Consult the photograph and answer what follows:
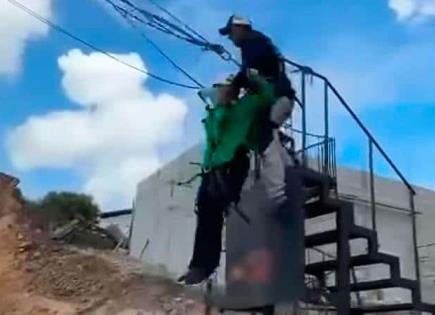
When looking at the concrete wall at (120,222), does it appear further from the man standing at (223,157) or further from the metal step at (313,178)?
the metal step at (313,178)

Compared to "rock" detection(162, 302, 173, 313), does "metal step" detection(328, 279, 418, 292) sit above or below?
above

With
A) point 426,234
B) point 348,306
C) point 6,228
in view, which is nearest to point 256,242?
point 348,306

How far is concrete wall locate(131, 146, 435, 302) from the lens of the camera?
43.0 ft

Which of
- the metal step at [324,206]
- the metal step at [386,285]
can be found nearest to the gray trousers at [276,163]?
the metal step at [324,206]

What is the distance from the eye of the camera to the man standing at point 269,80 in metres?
6.77

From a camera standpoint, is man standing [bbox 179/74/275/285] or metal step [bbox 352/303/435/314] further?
metal step [bbox 352/303/435/314]

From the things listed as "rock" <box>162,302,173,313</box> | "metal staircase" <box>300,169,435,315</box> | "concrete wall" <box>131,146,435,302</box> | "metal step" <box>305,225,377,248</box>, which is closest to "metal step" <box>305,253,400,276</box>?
"metal staircase" <box>300,169,435,315</box>

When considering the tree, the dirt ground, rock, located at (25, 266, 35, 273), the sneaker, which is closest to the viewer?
the sneaker

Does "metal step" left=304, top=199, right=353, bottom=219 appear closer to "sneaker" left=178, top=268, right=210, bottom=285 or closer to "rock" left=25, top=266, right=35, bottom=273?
"sneaker" left=178, top=268, right=210, bottom=285

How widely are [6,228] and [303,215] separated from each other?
6416 mm

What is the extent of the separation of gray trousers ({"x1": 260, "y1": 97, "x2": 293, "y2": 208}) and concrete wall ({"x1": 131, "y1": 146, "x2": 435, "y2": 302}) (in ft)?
18.5

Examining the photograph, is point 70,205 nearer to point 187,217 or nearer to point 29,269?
point 187,217

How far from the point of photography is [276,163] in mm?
6773

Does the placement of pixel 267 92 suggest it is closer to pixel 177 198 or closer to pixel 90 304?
pixel 90 304
